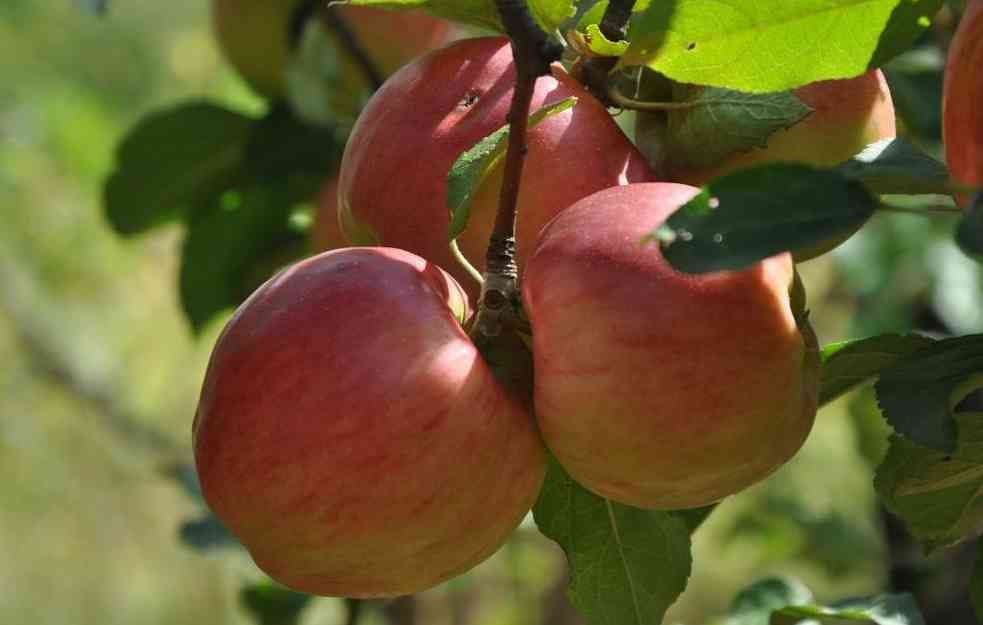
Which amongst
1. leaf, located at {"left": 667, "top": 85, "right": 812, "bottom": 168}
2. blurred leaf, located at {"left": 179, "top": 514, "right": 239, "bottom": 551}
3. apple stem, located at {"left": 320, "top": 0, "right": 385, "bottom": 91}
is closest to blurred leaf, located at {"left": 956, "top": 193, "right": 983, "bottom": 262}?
leaf, located at {"left": 667, "top": 85, "right": 812, "bottom": 168}

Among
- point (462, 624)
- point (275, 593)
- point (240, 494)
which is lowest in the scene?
point (462, 624)

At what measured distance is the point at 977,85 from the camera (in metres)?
0.59

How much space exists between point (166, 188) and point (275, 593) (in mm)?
387

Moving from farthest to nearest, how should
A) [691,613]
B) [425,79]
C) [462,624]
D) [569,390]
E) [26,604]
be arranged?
[26,604]
[691,613]
[462,624]
[425,79]
[569,390]

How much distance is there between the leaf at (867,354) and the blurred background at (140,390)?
793mm

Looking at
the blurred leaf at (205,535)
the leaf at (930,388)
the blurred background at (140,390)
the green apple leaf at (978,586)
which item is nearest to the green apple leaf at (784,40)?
the leaf at (930,388)

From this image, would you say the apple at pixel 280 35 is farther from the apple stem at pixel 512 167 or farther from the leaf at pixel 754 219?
the leaf at pixel 754 219

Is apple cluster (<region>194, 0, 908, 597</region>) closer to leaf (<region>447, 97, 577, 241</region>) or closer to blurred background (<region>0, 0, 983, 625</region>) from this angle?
leaf (<region>447, 97, 577, 241</region>)

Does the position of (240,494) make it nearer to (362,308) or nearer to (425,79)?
(362,308)

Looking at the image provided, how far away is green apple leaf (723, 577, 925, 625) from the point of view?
2.65 feet

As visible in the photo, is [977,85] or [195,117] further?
[195,117]

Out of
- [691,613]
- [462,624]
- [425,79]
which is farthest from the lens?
[691,613]

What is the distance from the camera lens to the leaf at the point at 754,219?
50cm

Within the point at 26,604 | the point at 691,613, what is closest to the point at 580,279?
the point at 691,613
